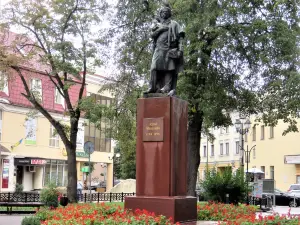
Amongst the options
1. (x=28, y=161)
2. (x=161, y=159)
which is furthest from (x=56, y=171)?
(x=161, y=159)

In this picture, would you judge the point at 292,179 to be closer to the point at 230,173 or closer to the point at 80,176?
the point at 80,176

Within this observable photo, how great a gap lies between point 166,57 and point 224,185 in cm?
1171

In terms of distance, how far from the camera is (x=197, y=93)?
20.4 meters

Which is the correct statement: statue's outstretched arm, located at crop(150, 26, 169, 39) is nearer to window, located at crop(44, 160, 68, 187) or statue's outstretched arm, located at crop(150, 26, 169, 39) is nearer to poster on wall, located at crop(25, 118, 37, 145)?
poster on wall, located at crop(25, 118, 37, 145)

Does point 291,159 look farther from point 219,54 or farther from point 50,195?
point 50,195

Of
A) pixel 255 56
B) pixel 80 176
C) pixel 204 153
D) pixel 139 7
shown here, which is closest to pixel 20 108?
pixel 80 176

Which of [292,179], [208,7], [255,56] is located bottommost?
[292,179]

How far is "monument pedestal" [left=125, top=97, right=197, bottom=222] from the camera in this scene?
457 inches

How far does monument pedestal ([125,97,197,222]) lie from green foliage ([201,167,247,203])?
10801 millimetres

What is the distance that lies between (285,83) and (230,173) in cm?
533

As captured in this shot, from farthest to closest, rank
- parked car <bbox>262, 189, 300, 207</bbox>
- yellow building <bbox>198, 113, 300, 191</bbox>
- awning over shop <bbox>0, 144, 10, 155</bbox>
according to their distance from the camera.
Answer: yellow building <bbox>198, 113, 300, 191</bbox> → awning over shop <bbox>0, 144, 10, 155</bbox> → parked car <bbox>262, 189, 300, 207</bbox>

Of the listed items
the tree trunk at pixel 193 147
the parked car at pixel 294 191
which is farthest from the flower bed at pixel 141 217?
the parked car at pixel 294 191

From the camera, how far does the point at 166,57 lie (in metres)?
12.7

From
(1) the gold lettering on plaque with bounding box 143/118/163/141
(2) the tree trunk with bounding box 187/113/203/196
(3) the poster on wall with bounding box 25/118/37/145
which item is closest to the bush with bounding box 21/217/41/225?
(1) the gold lettering on plaque with bounding box 143/118/163/141
